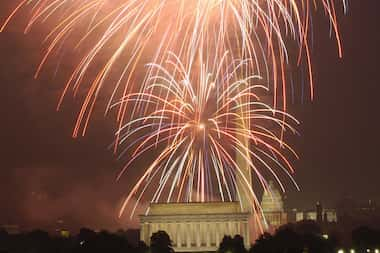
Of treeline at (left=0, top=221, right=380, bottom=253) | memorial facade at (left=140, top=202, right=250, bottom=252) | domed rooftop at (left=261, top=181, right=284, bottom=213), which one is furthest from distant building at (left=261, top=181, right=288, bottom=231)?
treeline at (left=0, top=221, right=380, bottom=253)

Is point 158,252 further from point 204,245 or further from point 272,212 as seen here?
point 272,212

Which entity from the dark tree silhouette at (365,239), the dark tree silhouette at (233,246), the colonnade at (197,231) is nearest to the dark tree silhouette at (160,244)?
the dark tree silhouette at (233,246)

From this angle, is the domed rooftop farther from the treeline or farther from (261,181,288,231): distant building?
the treeline

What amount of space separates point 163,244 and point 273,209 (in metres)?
95.3

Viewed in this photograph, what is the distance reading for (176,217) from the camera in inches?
4916

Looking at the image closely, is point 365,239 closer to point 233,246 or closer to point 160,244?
point 233,246

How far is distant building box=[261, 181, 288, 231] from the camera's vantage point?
18750cm

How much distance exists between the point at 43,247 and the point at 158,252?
16028 millimetres

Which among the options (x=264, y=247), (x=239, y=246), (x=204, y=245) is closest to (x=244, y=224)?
(x=204, y=245)

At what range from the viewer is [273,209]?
191 metres

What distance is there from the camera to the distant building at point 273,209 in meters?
188

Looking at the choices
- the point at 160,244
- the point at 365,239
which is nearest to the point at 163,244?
the point at 160,244

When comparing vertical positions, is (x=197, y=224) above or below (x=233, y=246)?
above

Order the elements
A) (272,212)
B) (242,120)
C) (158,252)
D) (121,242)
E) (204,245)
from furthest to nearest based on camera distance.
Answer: (272,212) < (204,245) < (158,252) < (121,242) < (242,120)
